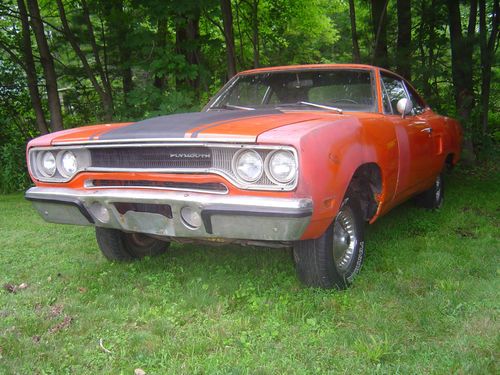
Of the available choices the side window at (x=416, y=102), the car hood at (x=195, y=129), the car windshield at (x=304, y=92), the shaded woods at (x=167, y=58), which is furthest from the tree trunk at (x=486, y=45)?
the car hood at (x=195, y=129)

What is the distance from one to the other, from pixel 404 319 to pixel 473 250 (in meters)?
1.53

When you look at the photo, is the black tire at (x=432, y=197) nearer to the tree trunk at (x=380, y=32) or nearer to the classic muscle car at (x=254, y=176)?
the classic muscle car at (x=254, y=176)

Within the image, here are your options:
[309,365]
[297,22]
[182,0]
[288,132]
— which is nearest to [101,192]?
[288,132]

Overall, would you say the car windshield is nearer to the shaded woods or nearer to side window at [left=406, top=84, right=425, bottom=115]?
side window at [left=406, top=84, right=425, bottom=115]

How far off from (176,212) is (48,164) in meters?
1.20

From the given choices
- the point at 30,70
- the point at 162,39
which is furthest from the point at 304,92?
the point at 30,70

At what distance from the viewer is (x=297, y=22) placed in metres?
15.4

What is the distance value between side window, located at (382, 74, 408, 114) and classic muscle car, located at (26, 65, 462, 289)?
7 cm

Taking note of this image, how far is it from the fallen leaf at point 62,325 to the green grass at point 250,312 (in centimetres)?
1

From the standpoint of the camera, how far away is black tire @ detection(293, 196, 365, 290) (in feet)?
10.0

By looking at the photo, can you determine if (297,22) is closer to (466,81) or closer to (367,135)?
(466,81)

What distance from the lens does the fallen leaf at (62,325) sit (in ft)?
9.17

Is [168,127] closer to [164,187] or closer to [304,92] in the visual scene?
[164,187]

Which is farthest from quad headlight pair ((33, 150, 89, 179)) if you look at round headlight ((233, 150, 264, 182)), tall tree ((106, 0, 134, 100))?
tall tree ((106, 0, 134, 100))
